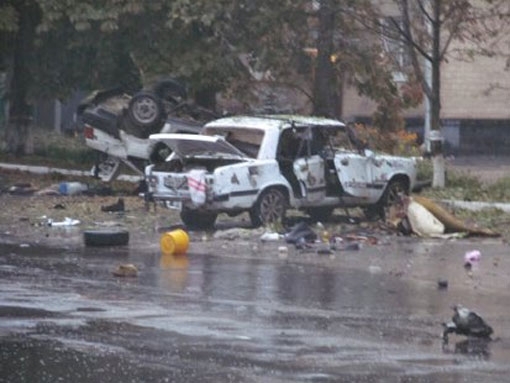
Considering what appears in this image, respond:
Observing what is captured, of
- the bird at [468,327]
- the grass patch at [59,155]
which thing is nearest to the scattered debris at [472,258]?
the bird at [468,327]

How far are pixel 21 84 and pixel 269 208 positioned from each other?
12845 mm

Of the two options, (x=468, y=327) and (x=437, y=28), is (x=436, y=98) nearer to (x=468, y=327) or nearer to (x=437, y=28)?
(x=437, y=28)

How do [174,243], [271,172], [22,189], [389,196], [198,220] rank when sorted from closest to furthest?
1. [174,243]
2. [271,172]
3. [198,220]
4. [389,196]
5. [22,189]

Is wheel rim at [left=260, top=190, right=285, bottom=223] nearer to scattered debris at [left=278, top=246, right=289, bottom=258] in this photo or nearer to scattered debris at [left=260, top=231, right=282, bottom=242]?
scattered debris at [left=260, top=231, right=282, bottom=242]

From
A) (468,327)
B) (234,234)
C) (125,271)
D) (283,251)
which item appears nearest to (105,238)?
(234,234)

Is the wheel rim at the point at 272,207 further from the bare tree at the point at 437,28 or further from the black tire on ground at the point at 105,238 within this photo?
the bare tree at the point at 437,28

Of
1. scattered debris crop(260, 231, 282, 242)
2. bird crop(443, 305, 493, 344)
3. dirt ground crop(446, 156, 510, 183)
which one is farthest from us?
dirt ground crop(446, 156, 510, 183)

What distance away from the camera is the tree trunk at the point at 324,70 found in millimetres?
26891

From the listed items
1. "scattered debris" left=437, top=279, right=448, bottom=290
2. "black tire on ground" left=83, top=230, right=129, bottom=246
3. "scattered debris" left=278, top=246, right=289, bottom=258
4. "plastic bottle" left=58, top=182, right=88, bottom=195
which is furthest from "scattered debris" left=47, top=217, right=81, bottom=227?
"scattered debris" left=437, top=279, right=448, bottom=290

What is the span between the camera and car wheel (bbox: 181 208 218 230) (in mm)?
21062

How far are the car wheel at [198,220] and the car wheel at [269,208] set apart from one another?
0.75 meters

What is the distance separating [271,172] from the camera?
20.7 metres

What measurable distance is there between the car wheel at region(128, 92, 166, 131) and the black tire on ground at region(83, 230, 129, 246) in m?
6.11

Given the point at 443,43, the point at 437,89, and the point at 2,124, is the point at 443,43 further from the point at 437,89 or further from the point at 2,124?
the point at 2,124
